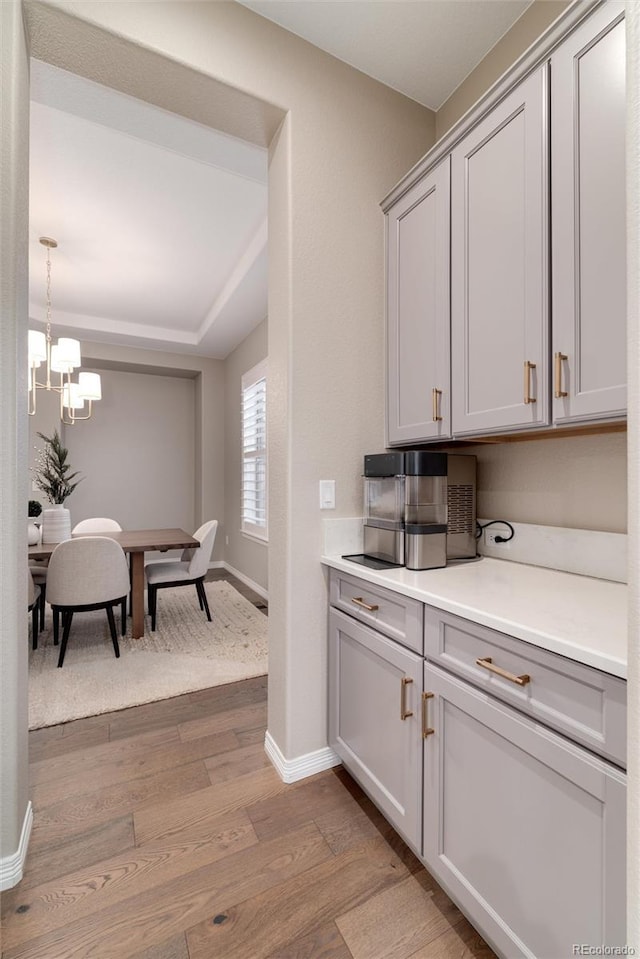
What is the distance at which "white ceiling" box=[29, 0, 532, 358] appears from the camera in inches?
68.6

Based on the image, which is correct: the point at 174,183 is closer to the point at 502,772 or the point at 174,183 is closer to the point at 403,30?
the point at 403,30

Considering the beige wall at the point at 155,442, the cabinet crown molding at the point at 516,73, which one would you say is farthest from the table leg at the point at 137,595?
the cabinet crown molding at the point at 516,73

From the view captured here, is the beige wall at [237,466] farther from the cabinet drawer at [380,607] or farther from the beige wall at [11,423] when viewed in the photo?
the beige wall at [11,423]

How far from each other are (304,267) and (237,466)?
12.3ft

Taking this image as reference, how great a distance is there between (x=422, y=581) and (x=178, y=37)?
2.12 m

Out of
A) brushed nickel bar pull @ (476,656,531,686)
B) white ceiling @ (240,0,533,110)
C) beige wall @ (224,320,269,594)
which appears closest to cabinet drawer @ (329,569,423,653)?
brushed nickel bar pull @ (476,656,531,686)

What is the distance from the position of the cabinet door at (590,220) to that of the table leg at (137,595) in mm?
3112

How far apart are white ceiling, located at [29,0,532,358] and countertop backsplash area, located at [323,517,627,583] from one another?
2027mm

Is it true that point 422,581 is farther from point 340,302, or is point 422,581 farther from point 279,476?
point 340,302

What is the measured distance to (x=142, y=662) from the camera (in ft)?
9.34

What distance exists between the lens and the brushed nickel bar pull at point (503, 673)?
37.8 inches

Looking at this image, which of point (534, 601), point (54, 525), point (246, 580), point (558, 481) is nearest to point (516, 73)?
point (558, 481)

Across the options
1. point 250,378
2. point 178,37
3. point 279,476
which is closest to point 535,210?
point 279,476

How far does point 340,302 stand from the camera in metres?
1.86
